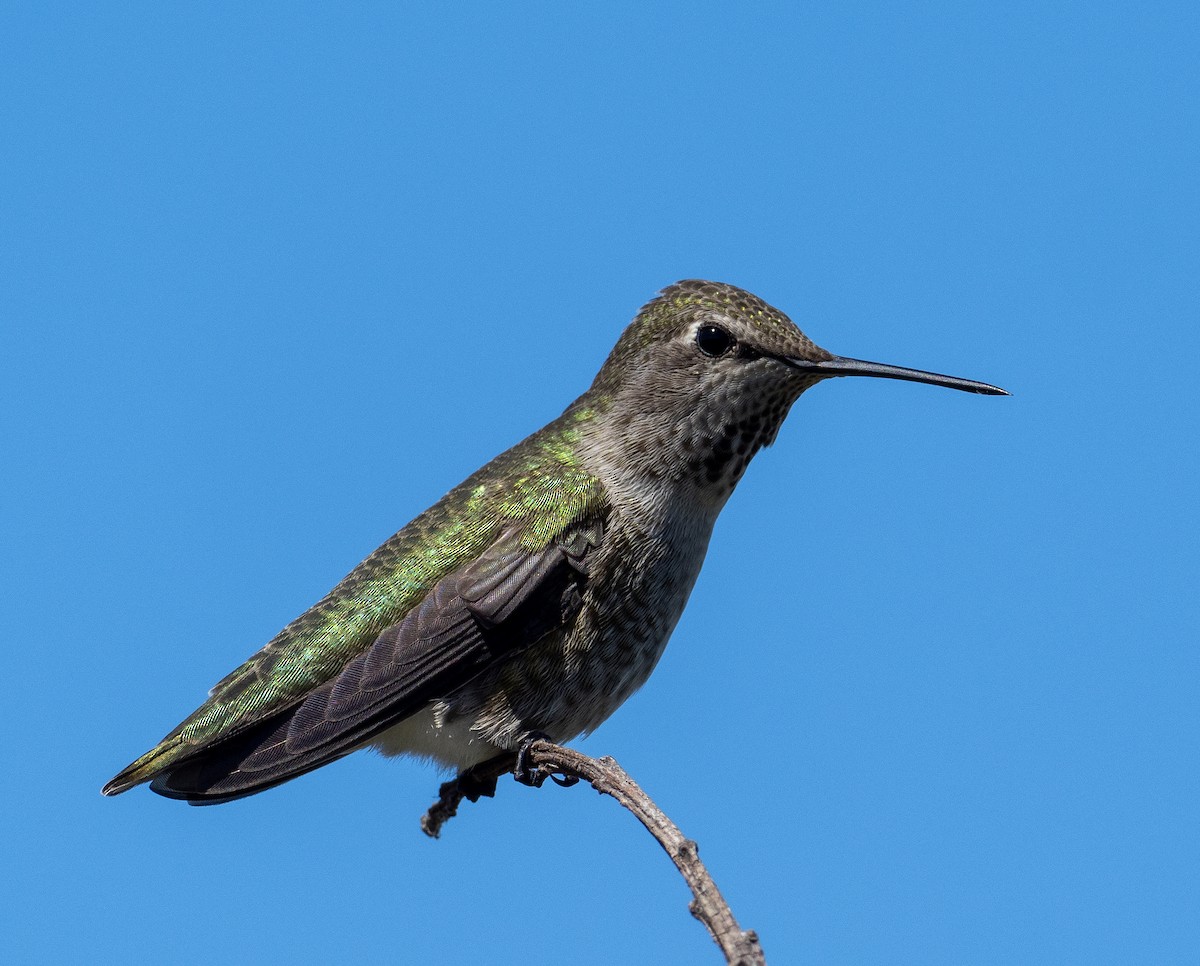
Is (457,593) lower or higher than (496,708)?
higher

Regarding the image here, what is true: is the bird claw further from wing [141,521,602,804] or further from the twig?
wing [141,521,602,804]

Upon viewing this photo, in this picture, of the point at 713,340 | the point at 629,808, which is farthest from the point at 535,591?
the point at 629,808

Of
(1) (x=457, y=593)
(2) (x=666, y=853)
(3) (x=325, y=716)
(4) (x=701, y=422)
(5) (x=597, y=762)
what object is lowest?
(2) (x=666, y=853)

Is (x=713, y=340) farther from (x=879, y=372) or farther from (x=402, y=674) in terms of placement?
(x=402, y=674)

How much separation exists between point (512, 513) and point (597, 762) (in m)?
1.90

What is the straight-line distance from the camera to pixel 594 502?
673 cm

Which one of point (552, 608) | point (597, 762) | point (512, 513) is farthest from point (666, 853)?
point (512, 513)

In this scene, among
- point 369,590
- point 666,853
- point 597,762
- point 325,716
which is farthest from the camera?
point 369,590

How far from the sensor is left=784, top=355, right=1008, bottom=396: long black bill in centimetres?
676

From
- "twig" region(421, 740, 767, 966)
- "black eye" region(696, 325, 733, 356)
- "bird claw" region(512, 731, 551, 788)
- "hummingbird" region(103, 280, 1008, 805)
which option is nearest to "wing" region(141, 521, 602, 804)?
"hummingbird" region(103, 280, 1008, 805)

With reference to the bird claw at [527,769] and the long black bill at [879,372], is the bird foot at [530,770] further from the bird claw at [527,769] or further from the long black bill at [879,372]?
the long black bill at [879,372]

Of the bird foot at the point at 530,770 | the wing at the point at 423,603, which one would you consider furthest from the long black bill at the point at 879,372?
the bird foot at the point at 530,770

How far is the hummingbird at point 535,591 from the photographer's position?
6.46 metres

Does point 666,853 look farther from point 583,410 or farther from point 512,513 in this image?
point 583,410
